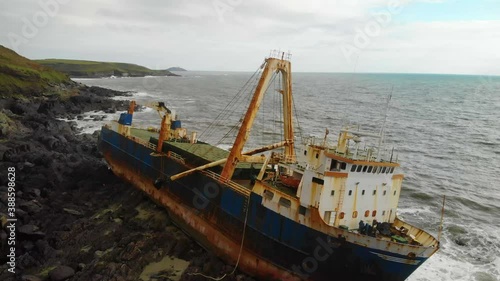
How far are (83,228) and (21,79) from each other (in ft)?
174

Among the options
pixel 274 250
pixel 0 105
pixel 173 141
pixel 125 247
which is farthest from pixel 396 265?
pixel 0 105

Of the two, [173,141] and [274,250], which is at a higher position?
[173,141]

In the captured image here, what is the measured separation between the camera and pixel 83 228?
63.0ft

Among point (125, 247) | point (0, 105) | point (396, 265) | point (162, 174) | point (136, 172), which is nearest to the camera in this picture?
point (396, 265)

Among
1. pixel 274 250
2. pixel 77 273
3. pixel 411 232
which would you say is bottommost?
pixel 77 273

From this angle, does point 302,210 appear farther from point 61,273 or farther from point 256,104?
point 61,273

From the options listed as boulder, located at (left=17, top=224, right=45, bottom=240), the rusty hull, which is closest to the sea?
the rusty hull

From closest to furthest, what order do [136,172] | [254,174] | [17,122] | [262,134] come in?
[254,174]
[136,172]
[17,122]
[262,134]

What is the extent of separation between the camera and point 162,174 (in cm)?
2259

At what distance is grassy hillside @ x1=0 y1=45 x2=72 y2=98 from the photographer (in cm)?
5530

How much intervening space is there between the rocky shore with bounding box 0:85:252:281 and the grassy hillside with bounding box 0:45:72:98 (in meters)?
29.9

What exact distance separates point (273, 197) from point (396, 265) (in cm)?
535

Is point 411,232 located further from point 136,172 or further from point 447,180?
point 447,180

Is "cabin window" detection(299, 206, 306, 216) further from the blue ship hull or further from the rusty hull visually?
the rusty hull
